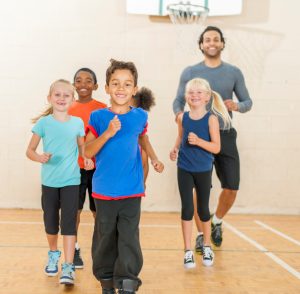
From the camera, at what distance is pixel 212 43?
4.23 m

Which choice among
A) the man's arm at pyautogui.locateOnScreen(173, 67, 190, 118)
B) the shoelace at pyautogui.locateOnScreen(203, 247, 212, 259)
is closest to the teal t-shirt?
the shoelace at pyautogui.locateOnScreen(203, 247, 212, 259)

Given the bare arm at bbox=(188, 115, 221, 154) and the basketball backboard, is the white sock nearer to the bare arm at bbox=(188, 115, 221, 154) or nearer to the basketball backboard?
the bare arm at bbox=(188, 115, 221, 154)

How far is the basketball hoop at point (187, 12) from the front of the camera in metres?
6.13

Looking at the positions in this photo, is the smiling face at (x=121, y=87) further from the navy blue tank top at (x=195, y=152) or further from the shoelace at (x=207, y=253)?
the shoelace at (x=207, y=253)

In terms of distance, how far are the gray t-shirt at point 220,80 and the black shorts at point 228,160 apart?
147mm

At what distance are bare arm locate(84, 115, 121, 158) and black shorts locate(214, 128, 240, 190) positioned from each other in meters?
1.78

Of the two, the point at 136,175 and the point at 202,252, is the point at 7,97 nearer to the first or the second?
the point at 202,252

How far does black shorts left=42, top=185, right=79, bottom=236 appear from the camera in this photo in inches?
123

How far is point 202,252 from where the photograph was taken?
12.6 ft

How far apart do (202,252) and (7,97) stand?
12.0 feet

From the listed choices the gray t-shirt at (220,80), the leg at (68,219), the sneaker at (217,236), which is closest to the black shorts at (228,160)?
the gray t-shirt at (220,80)

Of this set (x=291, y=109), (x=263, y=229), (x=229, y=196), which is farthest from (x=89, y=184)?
(x=291, y=109)

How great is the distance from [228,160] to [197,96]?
85 centimetres

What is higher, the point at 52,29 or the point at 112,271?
the point at 52,29
